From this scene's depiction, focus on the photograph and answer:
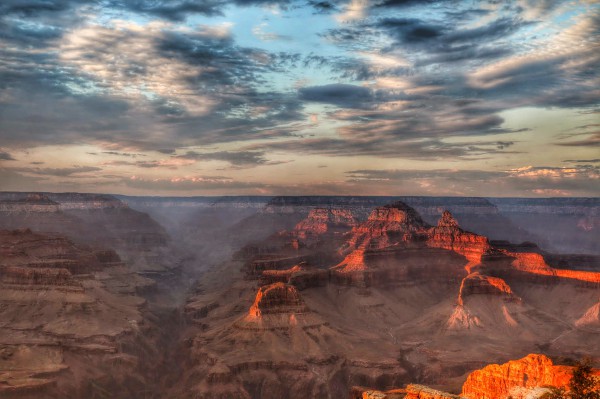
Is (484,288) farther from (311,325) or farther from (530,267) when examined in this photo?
(311,325)

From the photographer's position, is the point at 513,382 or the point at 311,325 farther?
the point at 311,325

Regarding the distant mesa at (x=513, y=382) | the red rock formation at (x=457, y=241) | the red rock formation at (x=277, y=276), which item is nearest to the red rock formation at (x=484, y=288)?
the red rock formation at (x=457, y=241)

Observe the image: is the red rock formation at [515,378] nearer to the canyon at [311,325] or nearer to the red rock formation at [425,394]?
the red rock formation at [425,394]

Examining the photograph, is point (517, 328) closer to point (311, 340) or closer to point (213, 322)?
point (311, 340)

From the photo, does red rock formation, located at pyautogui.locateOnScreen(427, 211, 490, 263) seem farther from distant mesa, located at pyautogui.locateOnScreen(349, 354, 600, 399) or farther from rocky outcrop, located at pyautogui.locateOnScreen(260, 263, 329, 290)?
distant mesa, located at pyautogui.locateOnScreen(349, 354, 600, 399)

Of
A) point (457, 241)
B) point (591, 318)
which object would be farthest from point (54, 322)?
point (591, 318)

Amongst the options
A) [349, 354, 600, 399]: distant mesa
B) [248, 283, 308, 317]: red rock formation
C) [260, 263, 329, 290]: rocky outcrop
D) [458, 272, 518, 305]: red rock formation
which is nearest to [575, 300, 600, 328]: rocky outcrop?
[458, 272, 518, 305]: red rock formation

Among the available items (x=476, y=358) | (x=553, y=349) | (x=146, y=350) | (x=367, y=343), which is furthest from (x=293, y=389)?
(x=553, y=349)
